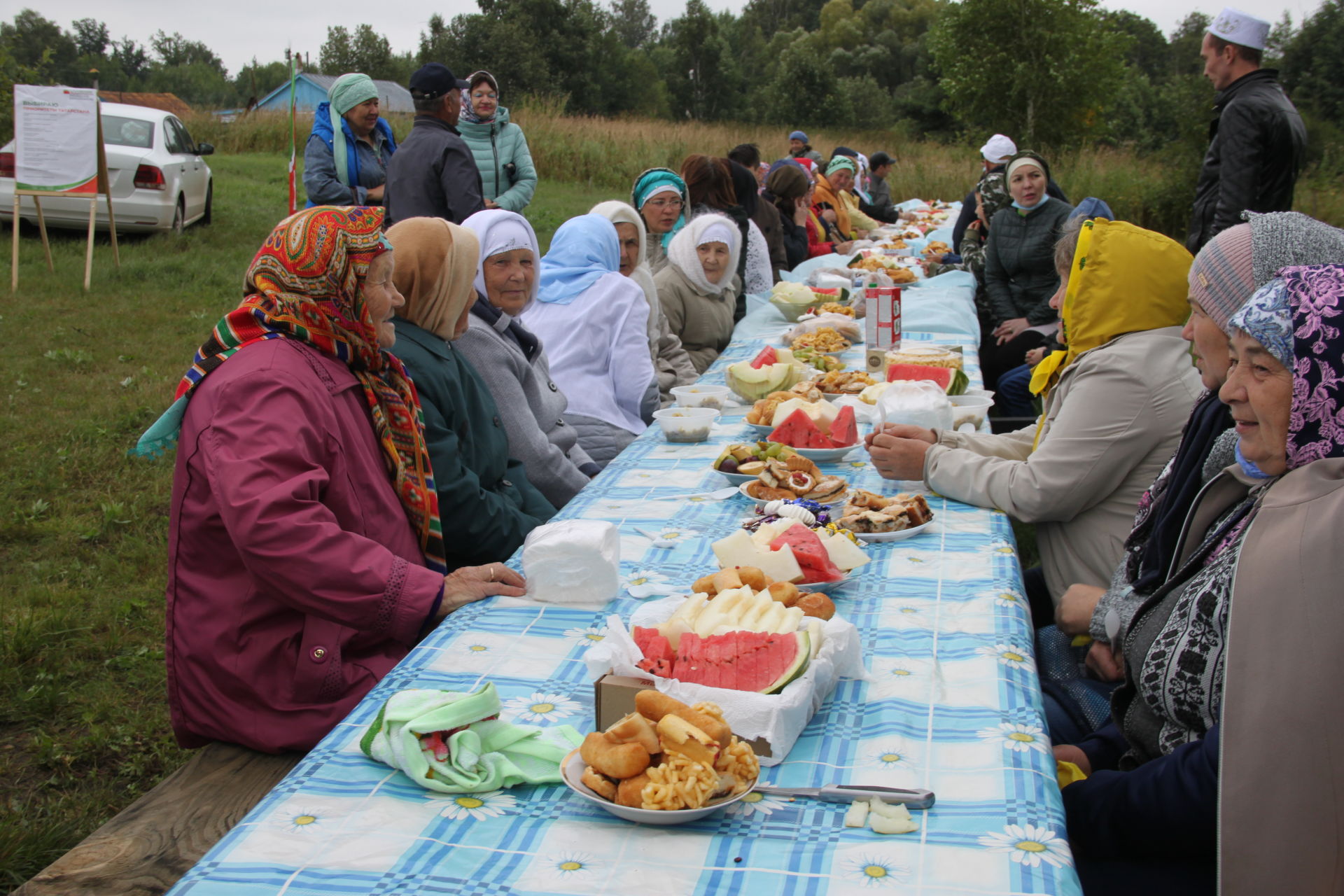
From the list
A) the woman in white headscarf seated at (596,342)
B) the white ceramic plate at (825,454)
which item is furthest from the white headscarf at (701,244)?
the white ceramic plate at (825,454)

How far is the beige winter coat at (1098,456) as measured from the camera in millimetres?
2586

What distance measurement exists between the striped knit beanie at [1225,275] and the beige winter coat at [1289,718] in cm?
62

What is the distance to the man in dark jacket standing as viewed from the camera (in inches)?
231

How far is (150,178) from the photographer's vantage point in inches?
436

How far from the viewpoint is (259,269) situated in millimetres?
2418

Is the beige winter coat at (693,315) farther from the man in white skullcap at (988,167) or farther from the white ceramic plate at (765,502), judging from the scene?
the white ceramic plate at (765,502)

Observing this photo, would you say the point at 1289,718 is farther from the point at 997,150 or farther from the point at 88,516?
the point at 997,150

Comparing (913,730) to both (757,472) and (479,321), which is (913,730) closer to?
(757,472)

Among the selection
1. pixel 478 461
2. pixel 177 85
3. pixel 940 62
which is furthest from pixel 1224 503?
pixel 177 85

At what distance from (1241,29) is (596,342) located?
3.83 metres

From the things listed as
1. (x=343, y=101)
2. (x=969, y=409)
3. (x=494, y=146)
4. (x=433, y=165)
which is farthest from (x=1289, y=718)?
(x=494, y=146)

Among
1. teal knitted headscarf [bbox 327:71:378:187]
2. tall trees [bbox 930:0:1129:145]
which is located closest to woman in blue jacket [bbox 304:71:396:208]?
teal knitted headscarf [bbox 327:71:378:187]

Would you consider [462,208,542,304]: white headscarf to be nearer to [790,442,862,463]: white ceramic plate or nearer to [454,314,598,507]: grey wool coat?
[454,314,598,507]: grey wool coat

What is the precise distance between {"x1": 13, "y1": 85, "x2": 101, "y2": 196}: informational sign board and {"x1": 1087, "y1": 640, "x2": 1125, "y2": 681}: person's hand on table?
9946 mm
